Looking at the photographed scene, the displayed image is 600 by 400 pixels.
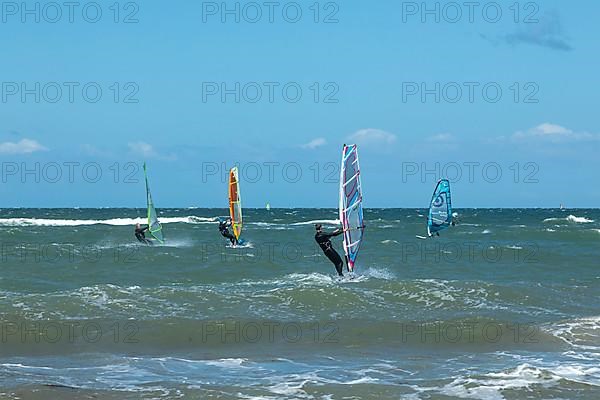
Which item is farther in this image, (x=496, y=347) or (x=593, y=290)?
(x=593, y=290)

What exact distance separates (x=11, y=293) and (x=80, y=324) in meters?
3.72

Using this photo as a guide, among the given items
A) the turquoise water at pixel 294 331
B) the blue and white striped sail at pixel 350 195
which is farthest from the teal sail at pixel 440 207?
the blue and white striped sail at pixel 350 195

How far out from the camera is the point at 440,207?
1086 inches

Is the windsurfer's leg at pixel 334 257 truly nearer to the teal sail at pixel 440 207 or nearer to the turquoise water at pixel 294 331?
the turquoise water at pixel 294 331

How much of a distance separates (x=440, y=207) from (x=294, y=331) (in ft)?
54.4

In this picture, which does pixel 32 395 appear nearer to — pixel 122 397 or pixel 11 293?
pixel 122 397

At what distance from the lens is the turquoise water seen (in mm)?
8359

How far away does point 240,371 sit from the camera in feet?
29.7

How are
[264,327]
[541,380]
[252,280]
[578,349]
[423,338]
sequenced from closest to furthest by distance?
1. [541,380]
2. [578,349]
3. [423,338]
4. [264,327]
5. [252,280]

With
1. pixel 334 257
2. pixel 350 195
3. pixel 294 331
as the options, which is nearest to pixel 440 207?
pixel 334 257

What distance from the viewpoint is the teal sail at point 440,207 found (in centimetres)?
2625

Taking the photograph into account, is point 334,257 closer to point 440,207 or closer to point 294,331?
point 294,331

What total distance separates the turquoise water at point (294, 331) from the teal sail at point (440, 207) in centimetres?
519

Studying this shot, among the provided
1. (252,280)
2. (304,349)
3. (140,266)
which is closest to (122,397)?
(304,349)
